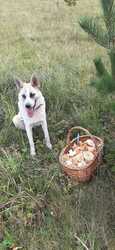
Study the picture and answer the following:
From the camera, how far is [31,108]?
15.6 ft

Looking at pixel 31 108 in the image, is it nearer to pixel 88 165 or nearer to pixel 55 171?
pixel 55 171

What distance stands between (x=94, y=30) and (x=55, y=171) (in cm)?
152

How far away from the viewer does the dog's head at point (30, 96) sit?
4.71 meters

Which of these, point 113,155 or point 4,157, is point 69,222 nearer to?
point 113,155

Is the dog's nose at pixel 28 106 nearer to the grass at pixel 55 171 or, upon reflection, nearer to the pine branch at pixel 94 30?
the grass at pixel 55 171

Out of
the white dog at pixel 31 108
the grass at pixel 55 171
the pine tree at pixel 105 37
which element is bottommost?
the grass at pixel 55 171

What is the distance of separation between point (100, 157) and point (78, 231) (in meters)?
0.77

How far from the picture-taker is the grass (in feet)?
14.0

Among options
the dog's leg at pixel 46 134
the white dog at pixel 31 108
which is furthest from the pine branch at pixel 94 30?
the dog's leg at pixel 46 134

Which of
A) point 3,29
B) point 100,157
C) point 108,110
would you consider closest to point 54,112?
point 108,110

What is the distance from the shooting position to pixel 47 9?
1065cm

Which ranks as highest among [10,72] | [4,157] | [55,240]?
[10,72]

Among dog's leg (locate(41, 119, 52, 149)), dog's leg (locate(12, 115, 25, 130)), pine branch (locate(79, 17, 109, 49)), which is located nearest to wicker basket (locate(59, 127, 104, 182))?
dog's leg (locate(41, 119, 52, 149))

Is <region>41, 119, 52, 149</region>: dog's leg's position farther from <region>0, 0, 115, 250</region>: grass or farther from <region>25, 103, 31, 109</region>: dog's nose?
<region>25, 103, 31, 109</region>: dog's nose
